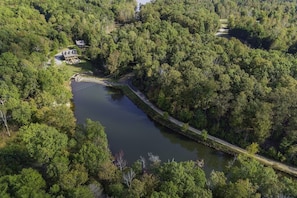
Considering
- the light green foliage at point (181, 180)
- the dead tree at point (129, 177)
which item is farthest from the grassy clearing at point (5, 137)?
the light green foliage at point (181, 180)

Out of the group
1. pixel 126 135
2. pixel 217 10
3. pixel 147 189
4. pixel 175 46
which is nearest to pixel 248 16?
pixel 217 10

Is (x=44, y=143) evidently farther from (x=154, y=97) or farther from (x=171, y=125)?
(x=154, y=97)

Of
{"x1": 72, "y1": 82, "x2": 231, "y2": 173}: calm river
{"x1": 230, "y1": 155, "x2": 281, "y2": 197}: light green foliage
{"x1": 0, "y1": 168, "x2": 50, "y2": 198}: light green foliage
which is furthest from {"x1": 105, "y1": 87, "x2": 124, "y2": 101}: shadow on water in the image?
{"x1": 230, "y1": 155, "x2": 281, "y2": 197}: light green foliage

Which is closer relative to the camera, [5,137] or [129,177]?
[129,177]

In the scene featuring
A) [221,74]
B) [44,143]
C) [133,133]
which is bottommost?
[133,133]

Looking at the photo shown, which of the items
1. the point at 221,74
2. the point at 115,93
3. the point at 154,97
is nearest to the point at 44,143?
the point at 154,97

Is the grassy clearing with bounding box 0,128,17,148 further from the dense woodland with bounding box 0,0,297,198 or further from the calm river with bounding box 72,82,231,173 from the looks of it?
the calm river with bounding box 72,82,231,173

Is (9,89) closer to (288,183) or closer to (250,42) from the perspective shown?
(288,183)
